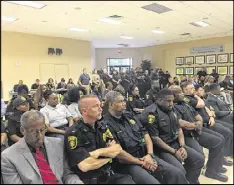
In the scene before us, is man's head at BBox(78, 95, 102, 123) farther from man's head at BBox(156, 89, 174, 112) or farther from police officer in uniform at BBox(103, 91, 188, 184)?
man's head at BBox(156, 89, 174, 112)

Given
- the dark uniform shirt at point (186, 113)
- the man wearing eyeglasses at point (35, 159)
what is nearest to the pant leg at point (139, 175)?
the man wearing eyeglasses at point (35, 159)

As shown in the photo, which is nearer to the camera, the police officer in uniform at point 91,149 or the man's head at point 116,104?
the police officer in uniform at point 91,149

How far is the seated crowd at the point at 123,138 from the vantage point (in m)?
1.33

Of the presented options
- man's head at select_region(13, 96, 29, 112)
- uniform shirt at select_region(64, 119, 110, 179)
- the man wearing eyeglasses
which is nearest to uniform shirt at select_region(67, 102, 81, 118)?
man's head at select_region(13, 96, 29, 112)

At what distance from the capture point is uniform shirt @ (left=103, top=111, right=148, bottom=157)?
1.89 metres

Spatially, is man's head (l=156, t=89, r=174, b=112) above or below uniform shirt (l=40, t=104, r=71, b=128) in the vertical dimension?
above

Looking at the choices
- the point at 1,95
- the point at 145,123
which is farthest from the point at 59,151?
the point at 145,123

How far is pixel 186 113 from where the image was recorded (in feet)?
8.48

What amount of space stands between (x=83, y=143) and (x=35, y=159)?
0.33 meters

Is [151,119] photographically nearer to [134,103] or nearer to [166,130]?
[166,130]

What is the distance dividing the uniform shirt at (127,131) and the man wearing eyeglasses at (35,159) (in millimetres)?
527

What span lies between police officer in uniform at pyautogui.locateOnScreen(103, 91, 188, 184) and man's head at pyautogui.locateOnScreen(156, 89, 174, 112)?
0.29 m

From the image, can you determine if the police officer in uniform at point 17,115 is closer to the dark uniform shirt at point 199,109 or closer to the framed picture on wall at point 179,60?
the framed picture on wall at point 179,60

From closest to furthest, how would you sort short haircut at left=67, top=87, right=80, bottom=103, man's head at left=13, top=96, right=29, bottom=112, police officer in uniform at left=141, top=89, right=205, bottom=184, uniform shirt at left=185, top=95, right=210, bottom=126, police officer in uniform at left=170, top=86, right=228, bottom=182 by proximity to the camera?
police officer in uniform at left=141, top=89, right=205, bottom=184 → police officer in uniform at left=170, top=86, right=228, bottom=182 → man's head at left=13, top=96, right=29, bottom=112 → uniform shirt at left=185, top=95, right=210, bottom=126 → short haircut at left=67, top=87, right=80, bottom=103
